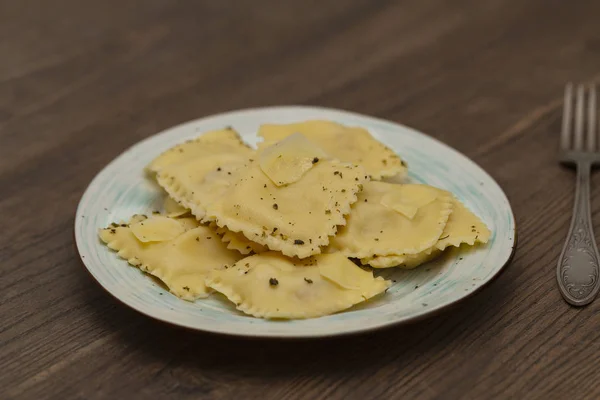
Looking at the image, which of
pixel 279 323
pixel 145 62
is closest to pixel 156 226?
pixel 279 323

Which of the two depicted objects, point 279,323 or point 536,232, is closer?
point 279,323

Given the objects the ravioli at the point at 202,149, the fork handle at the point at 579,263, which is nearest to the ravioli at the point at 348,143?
the ravioli at the point at 202,149

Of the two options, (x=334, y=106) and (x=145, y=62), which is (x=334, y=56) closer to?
(x=334, y=106)

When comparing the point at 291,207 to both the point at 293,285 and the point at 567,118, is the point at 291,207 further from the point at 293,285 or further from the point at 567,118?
the point at 567,118

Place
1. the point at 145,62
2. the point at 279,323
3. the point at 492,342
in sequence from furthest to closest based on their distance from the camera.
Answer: the point at 145,62, the point at 492,342, the point at 279,323

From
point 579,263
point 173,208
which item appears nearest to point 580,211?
point 579,263

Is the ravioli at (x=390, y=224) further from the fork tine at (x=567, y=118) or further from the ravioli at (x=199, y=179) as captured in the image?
the fork tine at (x=567, y=118)

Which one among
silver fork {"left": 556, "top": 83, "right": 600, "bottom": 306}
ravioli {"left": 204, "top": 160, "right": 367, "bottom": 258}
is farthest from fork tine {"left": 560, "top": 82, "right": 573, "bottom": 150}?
ravioli {"left": 204, "top": 160, "right": 367, "bottom": 258}
